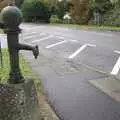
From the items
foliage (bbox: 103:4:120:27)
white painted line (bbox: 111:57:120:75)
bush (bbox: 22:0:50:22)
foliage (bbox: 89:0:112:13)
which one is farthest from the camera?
bush (bbox: 22:0:50:22)

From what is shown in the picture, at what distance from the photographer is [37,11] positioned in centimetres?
5878

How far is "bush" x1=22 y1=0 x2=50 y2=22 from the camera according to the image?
58125 millimetres

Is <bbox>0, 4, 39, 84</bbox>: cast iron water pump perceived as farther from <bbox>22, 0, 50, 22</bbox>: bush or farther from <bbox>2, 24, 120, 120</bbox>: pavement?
<bbox>22, 0, 50, 22</bbox>: bush

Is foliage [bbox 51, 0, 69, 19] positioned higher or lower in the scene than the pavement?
higher

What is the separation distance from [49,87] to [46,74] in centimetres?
150

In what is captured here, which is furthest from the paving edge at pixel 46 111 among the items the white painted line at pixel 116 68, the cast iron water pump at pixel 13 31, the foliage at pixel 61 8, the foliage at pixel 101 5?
the foliage at pixel 61 8

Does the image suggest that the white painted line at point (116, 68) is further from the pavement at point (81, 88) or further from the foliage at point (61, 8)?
the foliage at point (61, 8)

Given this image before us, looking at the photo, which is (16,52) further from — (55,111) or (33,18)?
(33,18)

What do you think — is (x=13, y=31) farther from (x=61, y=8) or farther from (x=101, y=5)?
(x=61, y=8)

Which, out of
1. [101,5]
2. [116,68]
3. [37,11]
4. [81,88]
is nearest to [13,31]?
[81,88]

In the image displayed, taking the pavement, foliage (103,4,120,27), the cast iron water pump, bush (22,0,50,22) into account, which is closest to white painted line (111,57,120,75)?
the pavement

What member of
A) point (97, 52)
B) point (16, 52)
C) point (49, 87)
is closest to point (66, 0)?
point (97, 52)

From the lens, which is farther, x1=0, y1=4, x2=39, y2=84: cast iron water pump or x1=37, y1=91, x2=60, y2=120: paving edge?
x1=37, y1=91, x2=60, y2=120: paving edge

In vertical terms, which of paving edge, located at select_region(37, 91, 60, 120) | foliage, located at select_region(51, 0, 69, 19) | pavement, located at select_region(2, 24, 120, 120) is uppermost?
foliage, located at select_region(51, 0, 69, 19)
